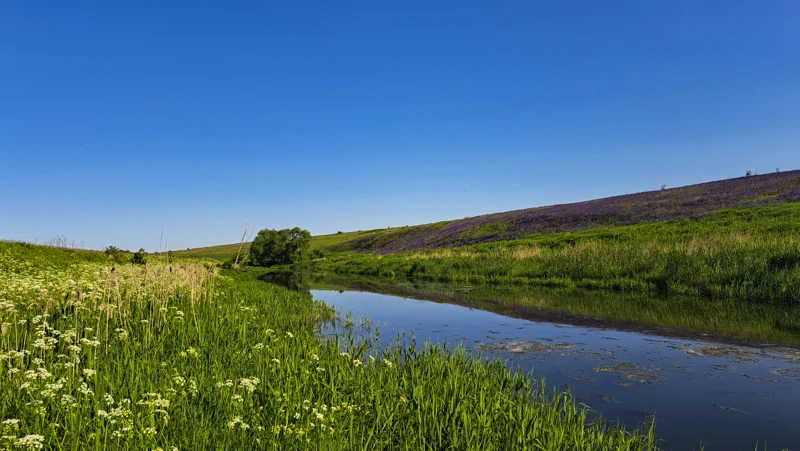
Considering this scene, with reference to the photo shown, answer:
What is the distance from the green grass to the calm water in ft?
29.1

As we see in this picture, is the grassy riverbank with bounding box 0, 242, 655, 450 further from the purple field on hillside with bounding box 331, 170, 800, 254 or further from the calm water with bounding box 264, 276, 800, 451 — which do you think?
the purple field on hillside with bounding box 331, 170, 800, 254

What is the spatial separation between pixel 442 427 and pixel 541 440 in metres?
1.16

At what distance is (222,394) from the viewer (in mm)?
5484

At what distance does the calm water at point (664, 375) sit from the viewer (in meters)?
6.50

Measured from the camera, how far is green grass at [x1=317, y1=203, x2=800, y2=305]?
18219 mm

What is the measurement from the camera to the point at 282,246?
6475 centimetres

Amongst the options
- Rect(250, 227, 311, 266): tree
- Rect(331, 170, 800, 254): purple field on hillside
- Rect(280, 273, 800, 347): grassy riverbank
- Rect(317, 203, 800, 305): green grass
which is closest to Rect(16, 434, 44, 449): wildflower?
Rect(280, 273, 800, 347): grassy riverbank

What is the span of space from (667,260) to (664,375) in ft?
52.1

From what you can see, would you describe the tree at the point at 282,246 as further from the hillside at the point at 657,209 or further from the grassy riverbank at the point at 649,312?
the grassy riverbank at the point at 649,312

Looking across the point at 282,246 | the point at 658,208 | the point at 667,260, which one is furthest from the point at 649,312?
the point at 282,246

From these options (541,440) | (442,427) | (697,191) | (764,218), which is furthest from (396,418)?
(697,191)

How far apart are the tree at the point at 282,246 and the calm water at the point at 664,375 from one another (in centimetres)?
5172

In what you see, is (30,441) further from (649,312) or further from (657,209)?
(657,209)

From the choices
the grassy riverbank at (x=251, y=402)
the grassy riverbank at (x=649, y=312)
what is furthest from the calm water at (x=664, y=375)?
the grassy riverbank at (x=251, y=402)
